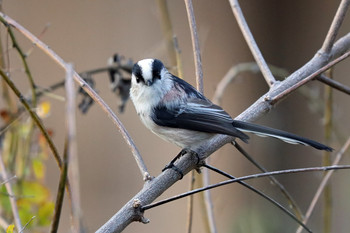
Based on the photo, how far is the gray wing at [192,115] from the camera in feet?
5.62

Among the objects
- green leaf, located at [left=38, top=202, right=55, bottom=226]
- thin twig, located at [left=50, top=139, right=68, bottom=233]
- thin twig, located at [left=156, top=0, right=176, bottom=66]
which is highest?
thin twig, located at [left=156, top=0, right=176, bottom=66]

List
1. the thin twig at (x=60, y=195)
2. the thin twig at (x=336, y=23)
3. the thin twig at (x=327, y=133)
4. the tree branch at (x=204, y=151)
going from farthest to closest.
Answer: the thin twig at (x=327, y=133) < the thin twig at (x=336, y=23) < the tree branch at (x=204, y=151) < the thin twig at (x=60, y=195)

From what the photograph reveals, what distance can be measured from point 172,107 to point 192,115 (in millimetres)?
84

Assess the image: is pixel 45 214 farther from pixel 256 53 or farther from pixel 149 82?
pixel 256 53

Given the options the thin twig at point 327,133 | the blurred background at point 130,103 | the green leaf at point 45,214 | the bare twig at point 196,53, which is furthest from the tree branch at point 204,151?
the blurred background at point 130,103

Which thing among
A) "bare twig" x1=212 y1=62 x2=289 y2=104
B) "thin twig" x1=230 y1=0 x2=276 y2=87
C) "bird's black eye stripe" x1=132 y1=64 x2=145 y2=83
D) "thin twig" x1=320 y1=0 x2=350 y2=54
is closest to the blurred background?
"bare twig" x1=212 y1=62 x2=289 y2=104

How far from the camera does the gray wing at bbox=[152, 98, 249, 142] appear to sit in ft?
5.62

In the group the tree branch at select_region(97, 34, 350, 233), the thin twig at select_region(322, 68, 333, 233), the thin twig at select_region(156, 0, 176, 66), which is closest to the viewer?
the tree branch at select_region(97, 34, 350, 233)

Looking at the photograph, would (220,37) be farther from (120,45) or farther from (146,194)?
(146,194)

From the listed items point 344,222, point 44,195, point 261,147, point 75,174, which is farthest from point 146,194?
point 344,222

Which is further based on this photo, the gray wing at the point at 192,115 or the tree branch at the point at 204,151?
the gray wing at the point at 192,115

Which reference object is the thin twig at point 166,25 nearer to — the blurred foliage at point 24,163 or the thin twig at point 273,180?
the blurred foliage at point 24,163

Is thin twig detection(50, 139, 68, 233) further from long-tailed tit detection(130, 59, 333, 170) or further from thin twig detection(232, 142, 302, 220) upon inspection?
long-tailed tit detection(130, 59, 333, 170)

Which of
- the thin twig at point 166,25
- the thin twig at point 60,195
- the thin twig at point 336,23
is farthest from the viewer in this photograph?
the thin twig at point 166,25
